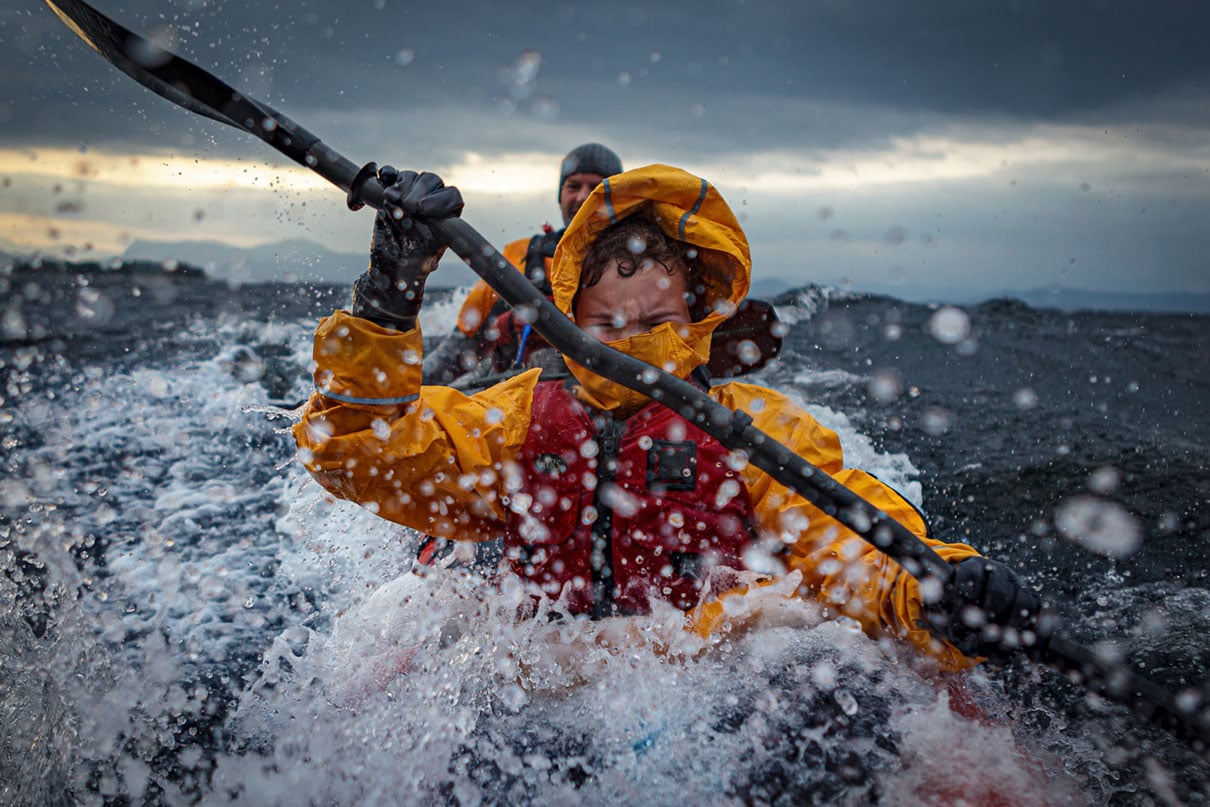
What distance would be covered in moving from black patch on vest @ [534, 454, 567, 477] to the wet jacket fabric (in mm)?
23

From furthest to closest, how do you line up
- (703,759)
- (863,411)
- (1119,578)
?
(863,411), (1119,578), (703,759)

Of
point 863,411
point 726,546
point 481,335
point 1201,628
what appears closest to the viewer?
point 726,546

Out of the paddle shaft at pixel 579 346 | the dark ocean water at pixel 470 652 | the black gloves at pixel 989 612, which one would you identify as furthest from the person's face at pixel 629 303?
the black gloves at pixel 989 612

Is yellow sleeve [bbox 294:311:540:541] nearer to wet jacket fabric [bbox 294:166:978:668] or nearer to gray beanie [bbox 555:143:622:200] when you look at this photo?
wet jacket fabric [bbox 294:166:978:668]

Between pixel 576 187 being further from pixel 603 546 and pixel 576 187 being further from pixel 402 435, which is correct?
pixel 402 435

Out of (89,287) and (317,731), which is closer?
(317,731)

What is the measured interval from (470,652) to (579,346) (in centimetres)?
124

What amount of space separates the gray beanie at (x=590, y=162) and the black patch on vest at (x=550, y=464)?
3.93m

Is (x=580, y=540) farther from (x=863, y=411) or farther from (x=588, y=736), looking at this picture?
(x=863, y=411)

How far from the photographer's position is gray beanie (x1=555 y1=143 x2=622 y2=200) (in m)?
6.12

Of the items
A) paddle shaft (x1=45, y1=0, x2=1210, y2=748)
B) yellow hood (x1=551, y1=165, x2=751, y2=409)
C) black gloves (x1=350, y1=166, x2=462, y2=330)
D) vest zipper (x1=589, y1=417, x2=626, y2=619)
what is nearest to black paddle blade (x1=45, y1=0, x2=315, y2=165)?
paddle shaft (x1=45, y1=0, x2=1210, y2=748)

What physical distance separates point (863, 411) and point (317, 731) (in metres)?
6.06

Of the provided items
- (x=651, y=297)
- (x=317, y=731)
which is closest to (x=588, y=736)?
(x=317, y=731)

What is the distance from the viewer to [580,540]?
261cm
